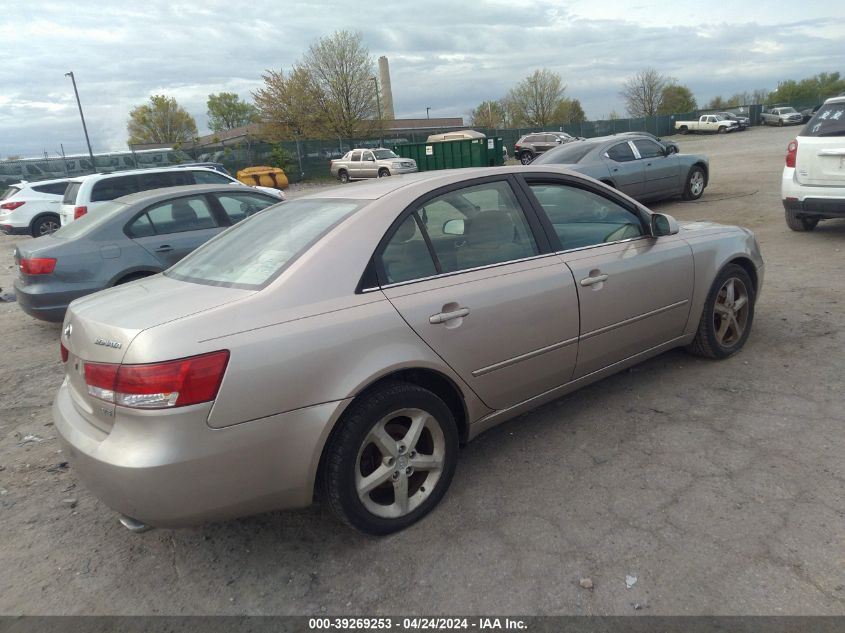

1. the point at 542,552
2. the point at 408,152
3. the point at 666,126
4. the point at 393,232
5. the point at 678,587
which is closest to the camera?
the point at 678,587

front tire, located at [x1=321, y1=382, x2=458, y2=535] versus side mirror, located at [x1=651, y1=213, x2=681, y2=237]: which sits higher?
side mirror, located at [x1=651, y1=213, x2=681, y2=237]

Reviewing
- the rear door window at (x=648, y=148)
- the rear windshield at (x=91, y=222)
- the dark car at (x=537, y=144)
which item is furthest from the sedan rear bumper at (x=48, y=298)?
the dark car at (x=537, y=144)

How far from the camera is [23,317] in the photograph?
7520 mm

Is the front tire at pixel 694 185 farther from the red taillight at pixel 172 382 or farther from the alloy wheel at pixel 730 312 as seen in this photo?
the red taillight at pixel 172 382

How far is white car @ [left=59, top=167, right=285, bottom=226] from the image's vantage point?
28.8 feet

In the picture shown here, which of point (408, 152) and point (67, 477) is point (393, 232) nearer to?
point (67, 477)

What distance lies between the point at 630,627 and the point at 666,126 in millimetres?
60565

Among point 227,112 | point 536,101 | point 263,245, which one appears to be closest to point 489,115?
point 536,101

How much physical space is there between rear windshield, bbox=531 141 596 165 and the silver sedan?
7.11m

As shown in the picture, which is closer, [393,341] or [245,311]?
[245,311]

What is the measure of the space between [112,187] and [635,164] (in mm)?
8858

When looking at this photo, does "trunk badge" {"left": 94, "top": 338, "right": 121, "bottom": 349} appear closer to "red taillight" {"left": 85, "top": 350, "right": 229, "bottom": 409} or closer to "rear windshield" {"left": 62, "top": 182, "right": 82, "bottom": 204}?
"red taillight" {"left": 85, "top": 350, "right": 229, "bottom": 409}

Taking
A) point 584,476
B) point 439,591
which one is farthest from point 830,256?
point 439,591

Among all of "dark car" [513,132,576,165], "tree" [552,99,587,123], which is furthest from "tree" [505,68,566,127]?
"dark car" [513,132,576,165]
